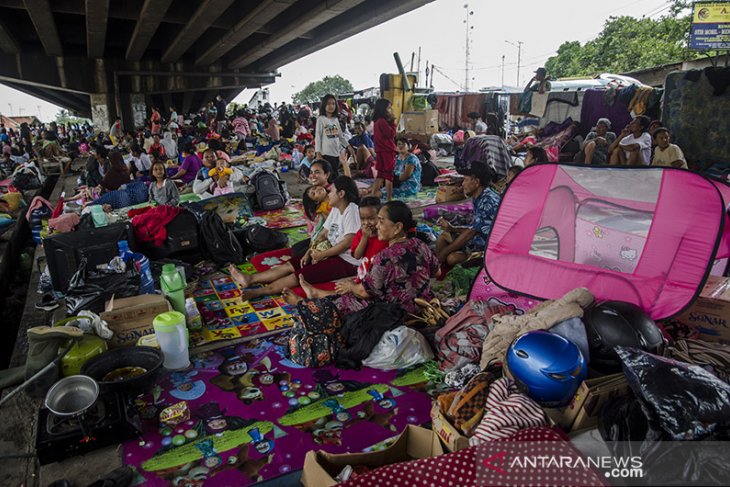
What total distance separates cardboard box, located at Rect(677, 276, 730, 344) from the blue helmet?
1102 millimetres

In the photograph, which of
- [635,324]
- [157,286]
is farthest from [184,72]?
[635,324]

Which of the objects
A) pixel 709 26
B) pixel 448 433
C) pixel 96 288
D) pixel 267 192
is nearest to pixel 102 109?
pixel 267 192

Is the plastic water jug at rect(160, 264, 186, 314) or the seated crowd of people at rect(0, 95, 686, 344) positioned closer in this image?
the seated crowd of people at rect(0, 95, 686, 344)

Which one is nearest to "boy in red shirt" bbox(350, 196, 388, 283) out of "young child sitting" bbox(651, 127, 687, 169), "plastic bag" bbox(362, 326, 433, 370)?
"plastic bag" bbox(362, 326, 433, 370)

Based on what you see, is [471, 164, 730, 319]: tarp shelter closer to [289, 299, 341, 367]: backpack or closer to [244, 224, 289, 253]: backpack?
[289, 299, 341, 367]: backpack

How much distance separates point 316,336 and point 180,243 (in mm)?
2512

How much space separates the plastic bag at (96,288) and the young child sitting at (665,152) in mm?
7299

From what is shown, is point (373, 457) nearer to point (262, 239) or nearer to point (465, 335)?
point (465, 335)

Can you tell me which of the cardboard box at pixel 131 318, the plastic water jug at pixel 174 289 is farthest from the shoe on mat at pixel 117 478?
the plastic water jug at pixel 174 289

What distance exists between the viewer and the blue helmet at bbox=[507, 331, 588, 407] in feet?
6.94

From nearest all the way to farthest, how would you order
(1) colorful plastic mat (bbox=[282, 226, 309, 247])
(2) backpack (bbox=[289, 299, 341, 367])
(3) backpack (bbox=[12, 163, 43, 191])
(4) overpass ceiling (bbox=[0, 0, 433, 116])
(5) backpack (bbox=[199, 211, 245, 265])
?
(2) backpack (bbox=[289, 299, 341, 367])
(5) backpack (bbox=[199, 211, 245, 265])
(1) colorful plastic mat (bbox=[282, 226, 309, 247])
(4) overpass ceiling (bbox=[0, 0, 433, 116])
(3) backpack (bbox=[12, 163, 43, 191])

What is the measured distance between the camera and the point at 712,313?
2816 millimetres

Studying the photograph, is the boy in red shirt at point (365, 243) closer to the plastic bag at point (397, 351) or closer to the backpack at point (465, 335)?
the plastic bag at point (397, 351)

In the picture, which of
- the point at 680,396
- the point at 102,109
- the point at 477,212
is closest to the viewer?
the point at 680,396
